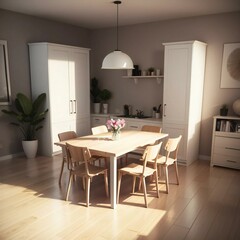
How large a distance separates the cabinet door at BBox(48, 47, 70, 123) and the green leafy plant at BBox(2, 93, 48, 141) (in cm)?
20

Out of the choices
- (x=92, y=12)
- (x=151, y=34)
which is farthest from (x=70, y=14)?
(x=151, y=34)

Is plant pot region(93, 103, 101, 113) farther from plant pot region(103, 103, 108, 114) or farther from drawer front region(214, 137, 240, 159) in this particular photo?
drawer front region(214, 137, 240, 159)

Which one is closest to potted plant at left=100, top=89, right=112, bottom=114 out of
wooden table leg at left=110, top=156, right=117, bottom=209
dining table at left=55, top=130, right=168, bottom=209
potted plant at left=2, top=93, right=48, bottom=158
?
potted plant at left=2, top=93, right=48, bottom=158

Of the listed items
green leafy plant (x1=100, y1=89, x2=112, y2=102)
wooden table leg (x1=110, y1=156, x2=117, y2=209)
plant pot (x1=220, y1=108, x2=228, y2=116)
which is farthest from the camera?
green leafy plant (x1=100, y1=89, x2=112, y2=102)

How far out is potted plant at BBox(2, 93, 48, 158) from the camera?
4.77 m

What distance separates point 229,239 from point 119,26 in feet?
15.6

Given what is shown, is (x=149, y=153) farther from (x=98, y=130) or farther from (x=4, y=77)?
(x=4, y=77)

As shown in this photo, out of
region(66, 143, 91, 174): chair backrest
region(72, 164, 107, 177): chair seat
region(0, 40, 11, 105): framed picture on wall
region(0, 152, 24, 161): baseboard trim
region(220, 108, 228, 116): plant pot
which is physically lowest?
region(0, 152, 24, 161): baseboard trim

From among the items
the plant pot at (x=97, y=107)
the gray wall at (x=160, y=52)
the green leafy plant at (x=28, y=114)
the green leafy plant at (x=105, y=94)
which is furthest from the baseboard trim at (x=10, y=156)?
the gray wall at (x=160, y=52)

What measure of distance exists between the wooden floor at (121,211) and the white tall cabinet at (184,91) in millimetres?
795

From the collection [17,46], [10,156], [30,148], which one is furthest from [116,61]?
[10,156]

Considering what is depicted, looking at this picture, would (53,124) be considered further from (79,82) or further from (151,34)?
(151,34)

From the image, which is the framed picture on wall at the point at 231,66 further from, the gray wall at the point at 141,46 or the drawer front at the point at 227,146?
the drawer front at the point at 227,146

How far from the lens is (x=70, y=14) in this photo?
4910mm
